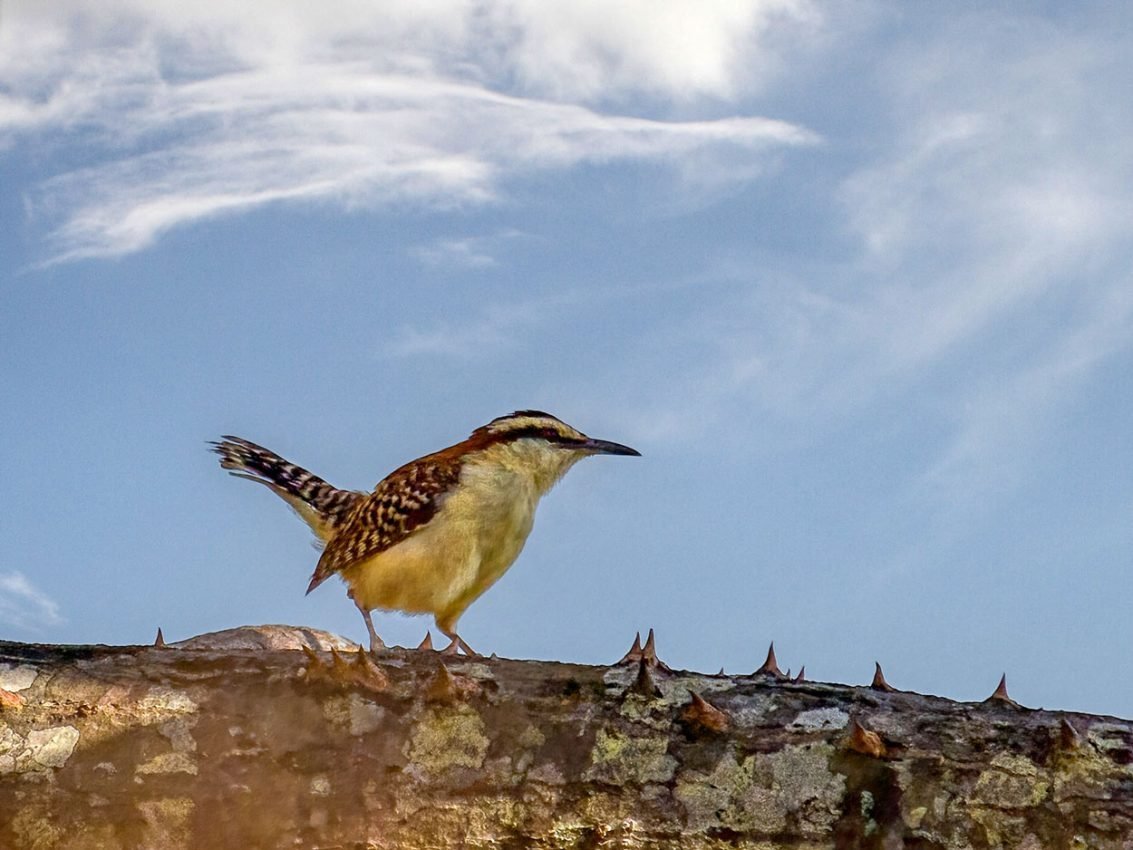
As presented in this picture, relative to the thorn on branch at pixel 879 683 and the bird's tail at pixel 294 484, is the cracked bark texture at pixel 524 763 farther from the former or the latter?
the bird's tail at pixel 294 484

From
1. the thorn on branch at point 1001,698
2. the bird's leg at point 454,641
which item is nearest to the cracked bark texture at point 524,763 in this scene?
the thorn on branch at point 1001,698

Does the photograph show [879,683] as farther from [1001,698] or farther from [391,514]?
[391,514]

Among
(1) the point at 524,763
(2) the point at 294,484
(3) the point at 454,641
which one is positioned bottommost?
(1) the point at 524,763

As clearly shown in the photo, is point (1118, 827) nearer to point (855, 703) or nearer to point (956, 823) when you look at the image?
point (956, 823)

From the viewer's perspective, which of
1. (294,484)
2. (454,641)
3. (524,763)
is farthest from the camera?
(294,484)

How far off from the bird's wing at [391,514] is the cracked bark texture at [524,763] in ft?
15.4

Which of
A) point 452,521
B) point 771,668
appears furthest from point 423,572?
point 771,668

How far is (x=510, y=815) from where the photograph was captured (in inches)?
157

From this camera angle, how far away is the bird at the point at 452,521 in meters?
8.88

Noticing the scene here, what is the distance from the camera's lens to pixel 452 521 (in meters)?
8.95

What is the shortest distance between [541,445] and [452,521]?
3.52 ft

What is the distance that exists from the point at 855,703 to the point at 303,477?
7.39 m

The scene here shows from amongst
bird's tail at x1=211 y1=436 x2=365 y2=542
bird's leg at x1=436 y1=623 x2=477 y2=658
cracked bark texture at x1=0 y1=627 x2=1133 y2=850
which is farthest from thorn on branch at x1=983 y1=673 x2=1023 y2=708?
bird's tail at x1=211 y1=436 x2=365 y2=542

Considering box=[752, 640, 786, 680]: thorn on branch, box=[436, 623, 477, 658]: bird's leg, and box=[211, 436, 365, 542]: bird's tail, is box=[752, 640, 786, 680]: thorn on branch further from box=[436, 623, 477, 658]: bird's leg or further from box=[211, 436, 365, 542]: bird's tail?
box=[211, 436, 365, 542]: bird's tail
